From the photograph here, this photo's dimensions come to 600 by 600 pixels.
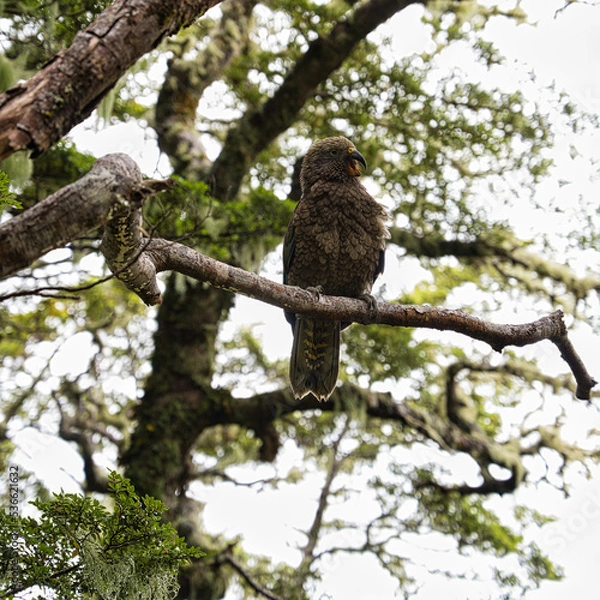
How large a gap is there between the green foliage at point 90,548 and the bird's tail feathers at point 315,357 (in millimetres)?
1902

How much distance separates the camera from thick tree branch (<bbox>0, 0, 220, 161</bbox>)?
180cm

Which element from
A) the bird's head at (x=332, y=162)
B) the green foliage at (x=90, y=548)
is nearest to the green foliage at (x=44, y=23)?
the bird's head at (x=332, y=162)

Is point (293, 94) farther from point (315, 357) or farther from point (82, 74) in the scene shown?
point (82, 74)

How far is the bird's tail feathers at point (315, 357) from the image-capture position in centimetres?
404

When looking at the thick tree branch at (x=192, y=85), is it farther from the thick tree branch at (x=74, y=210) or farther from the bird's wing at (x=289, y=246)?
the thick tree branch at (x=74, y=210)

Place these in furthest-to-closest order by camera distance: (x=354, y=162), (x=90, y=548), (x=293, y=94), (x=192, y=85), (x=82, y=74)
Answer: (x=192, y=85) → (x=293, y=94) → (x=354, y=162) → (x=90, y=548) → (x=82, y=74)

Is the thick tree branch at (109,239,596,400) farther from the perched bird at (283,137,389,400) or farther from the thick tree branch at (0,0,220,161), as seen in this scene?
the perched bird at (283,137,389,400)

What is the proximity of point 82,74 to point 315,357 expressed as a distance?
8.21 feet

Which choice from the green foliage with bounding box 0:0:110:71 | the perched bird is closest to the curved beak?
the perched bird

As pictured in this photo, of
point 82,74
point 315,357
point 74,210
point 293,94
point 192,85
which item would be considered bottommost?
point 74,210

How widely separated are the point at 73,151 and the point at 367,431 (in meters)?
4.64

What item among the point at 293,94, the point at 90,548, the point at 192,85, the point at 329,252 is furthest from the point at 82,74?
the point at 192,85

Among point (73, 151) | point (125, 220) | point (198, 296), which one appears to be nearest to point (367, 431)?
point (198, 296)

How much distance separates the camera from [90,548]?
210cm
